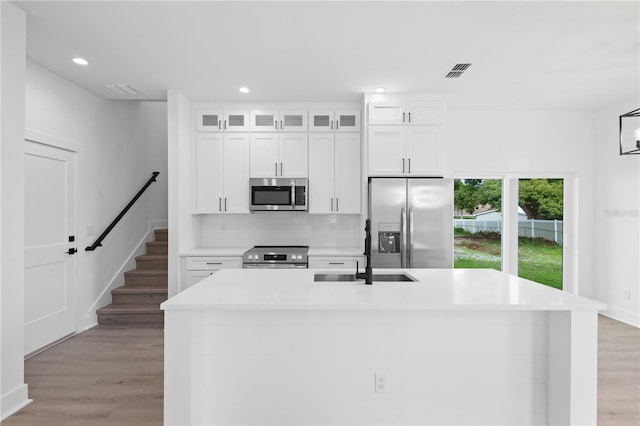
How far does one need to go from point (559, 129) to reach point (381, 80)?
2903 millimetres

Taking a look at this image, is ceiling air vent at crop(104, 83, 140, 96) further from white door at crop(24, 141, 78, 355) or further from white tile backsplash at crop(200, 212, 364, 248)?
white tile backsplash at crop(200, 212, 364, 248)

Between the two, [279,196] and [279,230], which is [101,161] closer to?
[279,196]

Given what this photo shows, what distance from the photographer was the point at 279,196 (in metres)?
4.59

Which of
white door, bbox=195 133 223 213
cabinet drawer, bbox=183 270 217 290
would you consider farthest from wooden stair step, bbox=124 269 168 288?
white door, bbox=195 133 223 213

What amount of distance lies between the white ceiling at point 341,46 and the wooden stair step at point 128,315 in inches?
102

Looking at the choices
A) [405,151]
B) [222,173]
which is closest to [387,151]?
[405,151]

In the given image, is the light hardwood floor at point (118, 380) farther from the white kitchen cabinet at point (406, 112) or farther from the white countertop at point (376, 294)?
the white kitchen cabinet at point (406, 112)

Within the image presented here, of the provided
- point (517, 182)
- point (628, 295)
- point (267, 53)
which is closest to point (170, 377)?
point (267, 53)

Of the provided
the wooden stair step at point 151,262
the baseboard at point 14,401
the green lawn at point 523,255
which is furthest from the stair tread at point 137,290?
the green lawn at point 523,255

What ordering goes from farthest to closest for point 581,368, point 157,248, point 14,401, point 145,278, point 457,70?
point 157,248 → point 145,278 → point 457,70 → point 14,401 → point 581,368

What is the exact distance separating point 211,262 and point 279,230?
108 cm

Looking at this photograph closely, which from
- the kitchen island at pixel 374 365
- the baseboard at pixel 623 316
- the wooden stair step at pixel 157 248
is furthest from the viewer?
the wooden stair step at pixel 157 248

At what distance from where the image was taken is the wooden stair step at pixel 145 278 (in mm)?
4891

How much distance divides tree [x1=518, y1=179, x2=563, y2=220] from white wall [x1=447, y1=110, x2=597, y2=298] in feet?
0.68
